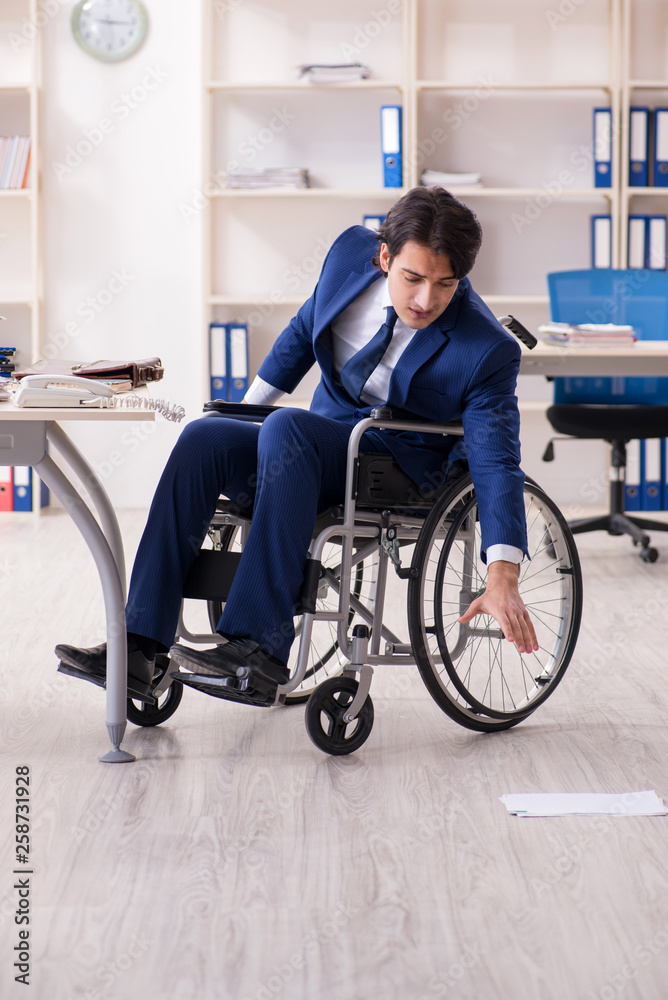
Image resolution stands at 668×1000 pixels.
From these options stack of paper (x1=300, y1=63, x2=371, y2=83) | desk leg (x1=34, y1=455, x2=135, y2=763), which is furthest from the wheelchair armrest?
stack of paper (x1=300, y1=63, x2=371, y2=83)

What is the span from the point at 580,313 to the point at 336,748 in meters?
2.22

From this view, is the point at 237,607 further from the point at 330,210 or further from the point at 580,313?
the point at 330,210

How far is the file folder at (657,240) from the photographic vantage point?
13.2 feet

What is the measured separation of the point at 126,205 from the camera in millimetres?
4199

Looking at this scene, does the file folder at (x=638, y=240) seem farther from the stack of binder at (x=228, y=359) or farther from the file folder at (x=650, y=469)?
the stack of binder at (x=228, y=359)

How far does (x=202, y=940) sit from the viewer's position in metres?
1.22

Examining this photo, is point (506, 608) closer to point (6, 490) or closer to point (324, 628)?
point (324, 628)

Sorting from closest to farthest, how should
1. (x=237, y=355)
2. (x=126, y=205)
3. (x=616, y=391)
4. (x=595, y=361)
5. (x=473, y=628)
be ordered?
(x=473, y=628)
(x=595, y=361)
(x=616, y=391)
(x=237, y=355)
(x=126, y=205)

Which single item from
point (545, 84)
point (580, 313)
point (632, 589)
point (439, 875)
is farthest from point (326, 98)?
point (439, 875)

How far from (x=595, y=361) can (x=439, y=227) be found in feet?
4.41

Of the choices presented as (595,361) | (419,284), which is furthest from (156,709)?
(595,361)

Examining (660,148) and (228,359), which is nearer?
(660,148)

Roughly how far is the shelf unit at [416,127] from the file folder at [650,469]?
72cm

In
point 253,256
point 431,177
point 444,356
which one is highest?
point 431,177
